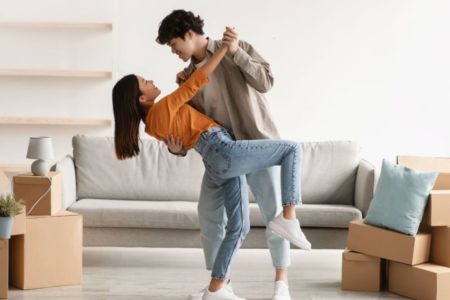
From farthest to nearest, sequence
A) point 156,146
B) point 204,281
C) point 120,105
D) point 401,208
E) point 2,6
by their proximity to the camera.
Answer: point 2,6
point 156,146
point 204,281
point 401,208
point 120,105

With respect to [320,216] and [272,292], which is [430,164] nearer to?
[320,216]

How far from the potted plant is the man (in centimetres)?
92

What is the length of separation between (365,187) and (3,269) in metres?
2.16

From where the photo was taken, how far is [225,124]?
3.95m

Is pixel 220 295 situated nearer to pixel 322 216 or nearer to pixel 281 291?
pixel 281 291

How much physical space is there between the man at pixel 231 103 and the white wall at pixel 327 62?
2.29 metres

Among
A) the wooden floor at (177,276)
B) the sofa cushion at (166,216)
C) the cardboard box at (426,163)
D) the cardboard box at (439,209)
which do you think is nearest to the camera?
the cardboard box at (439,209)

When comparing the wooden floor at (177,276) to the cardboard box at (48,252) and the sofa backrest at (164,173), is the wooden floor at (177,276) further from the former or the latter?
the sofa backrest at (164,173)

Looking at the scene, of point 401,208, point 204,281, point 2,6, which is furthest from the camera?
point 2,6

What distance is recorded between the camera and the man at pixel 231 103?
376cm

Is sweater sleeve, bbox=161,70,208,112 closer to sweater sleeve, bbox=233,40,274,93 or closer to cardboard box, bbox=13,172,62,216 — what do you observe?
sweater sleeve, bbox=233,40,274,93

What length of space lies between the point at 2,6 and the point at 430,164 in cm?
336

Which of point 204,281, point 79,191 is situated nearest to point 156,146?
point 79,191

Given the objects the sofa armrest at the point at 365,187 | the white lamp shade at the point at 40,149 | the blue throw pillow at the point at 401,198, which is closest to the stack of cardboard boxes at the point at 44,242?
the white lamp shade at the point at 40,149
